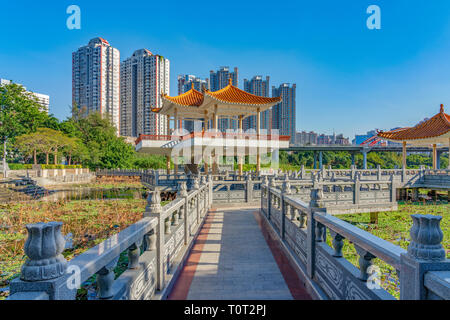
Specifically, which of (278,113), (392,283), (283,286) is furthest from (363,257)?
(278,113)

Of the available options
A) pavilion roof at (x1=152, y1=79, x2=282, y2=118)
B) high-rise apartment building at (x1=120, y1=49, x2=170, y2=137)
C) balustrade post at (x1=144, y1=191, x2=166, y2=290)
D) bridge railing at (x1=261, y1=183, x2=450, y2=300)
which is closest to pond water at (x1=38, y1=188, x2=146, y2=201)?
pavilion roof at (x1=152, y1=79, x2=282, y2=118)

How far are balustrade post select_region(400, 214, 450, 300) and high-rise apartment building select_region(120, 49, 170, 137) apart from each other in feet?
171

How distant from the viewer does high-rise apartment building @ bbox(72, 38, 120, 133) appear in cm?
4559

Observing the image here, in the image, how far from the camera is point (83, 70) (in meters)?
48.5

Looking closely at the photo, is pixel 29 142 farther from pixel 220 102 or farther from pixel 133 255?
pixel 133 255

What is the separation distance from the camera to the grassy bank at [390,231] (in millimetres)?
4430

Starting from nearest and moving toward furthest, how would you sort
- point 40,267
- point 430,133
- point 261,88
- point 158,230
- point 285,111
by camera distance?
point 40,267, point 158,230, point 430,133, point 261,88, point 285,111

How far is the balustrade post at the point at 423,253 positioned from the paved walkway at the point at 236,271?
75.7 inches

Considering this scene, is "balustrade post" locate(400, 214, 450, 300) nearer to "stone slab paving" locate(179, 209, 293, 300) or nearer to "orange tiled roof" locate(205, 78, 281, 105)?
"stone slab paving" locate(179, 209, 293, 300)

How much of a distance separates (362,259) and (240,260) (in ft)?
8.47

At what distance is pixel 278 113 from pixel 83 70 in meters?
38.7

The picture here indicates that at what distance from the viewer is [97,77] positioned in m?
48.1

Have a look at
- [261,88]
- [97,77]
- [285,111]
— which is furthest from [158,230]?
[97,77]

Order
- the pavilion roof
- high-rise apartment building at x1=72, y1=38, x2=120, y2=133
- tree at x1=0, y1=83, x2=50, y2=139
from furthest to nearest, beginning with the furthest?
high-rise apartment building at x1=72, y1=38, x2=120, y2=133 < tree at x1=0, y1=83, x2=50, y2=139 < the pavilion roof
